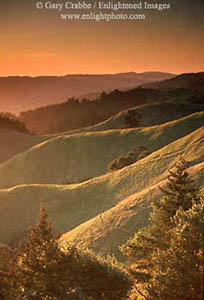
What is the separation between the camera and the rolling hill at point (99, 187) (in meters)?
51.1

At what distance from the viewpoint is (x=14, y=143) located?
166 metres

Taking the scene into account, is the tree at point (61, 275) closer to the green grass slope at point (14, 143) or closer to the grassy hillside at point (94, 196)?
the grassy hillside at point (94, 196)

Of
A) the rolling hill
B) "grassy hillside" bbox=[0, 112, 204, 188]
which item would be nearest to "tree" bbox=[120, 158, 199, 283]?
the rolling hill

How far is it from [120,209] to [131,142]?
72686 mm

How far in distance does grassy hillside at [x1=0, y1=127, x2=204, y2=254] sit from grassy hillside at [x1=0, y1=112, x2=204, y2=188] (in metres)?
34.7

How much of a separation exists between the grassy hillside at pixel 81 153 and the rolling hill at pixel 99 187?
11.1 inches

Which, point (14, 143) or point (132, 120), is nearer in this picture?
point (132, 120)

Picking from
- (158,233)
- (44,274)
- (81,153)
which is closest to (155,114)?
(81,153)

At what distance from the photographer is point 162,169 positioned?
6825 cm

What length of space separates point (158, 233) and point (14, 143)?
143 metres

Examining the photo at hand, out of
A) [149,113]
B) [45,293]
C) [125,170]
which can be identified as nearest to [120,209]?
[125,170]

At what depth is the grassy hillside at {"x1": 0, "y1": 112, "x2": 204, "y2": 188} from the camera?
115875mm

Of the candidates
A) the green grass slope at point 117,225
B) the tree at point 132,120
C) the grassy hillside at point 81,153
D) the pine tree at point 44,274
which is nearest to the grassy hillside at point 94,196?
the green grass slope at point 117,225

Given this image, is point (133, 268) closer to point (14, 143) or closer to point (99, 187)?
point (99, 187)
